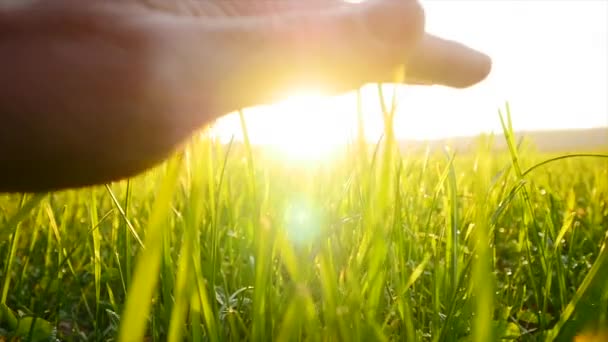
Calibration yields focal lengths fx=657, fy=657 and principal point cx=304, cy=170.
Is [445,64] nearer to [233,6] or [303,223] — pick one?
[233,6]

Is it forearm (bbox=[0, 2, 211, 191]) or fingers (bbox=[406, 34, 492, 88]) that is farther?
fingers (bbox=[406, 34, 492, 88])

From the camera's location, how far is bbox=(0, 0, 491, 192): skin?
0.38 m

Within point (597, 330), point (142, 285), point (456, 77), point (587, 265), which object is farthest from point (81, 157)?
point (587, 265)

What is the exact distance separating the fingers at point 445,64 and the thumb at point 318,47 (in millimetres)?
82

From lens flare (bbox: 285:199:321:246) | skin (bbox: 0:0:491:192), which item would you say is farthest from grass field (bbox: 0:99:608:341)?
skin (bbox: 0:0:491:192)

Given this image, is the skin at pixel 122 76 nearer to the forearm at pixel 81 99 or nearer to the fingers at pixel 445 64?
the forearm at pixel 81 99

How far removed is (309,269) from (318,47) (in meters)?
0.58

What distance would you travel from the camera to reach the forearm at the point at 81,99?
38 centimetres

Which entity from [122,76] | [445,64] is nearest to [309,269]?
[445,64]

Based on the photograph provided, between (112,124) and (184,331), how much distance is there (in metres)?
0.75

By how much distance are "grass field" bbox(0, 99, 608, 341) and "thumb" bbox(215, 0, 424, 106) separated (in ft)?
0.40

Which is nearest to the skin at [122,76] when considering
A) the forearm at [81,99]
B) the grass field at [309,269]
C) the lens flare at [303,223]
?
the forearm at [81,99]

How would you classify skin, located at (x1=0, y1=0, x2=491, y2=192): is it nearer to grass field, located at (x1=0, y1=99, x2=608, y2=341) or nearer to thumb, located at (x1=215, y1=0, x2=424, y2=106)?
thumb, located at (x1=215, y1=0, x2=424, y2=106)

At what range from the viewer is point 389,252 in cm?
101
